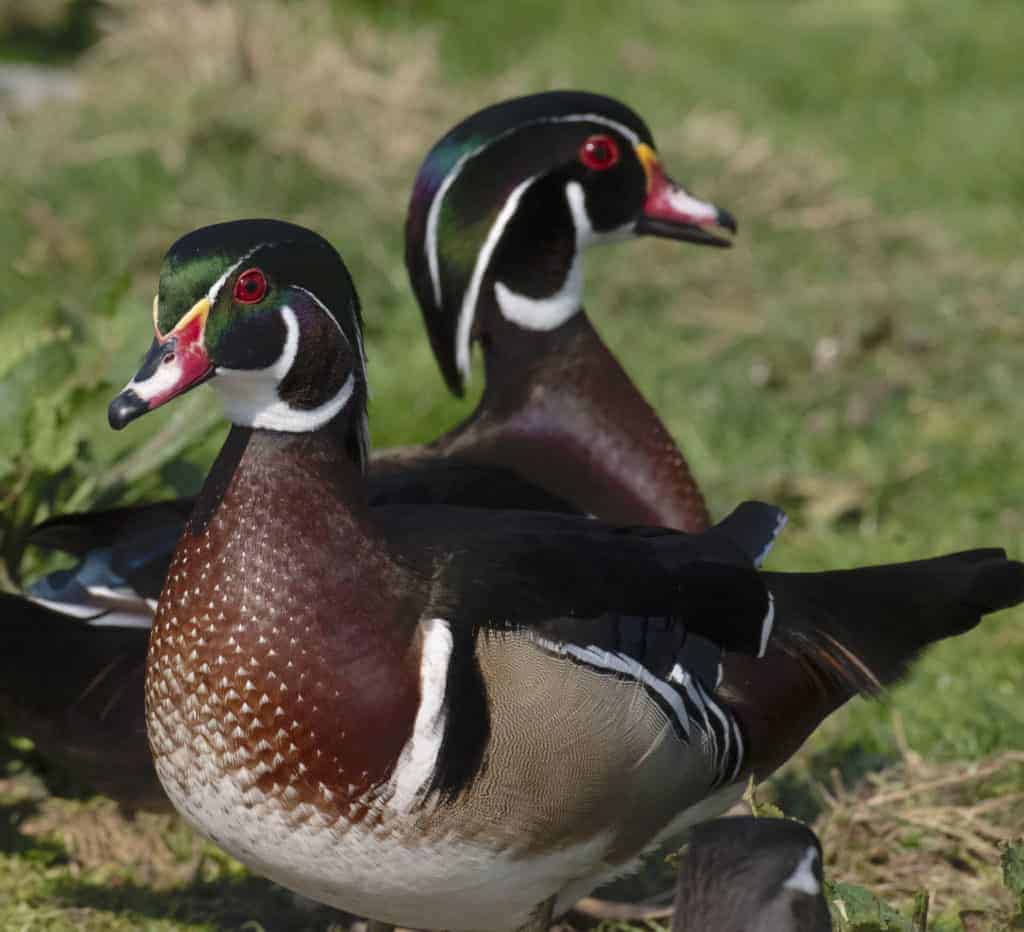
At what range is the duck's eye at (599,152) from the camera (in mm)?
3518

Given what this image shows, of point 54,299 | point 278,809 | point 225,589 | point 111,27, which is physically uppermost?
point 225,589

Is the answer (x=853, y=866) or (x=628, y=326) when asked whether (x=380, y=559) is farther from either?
(x=628, y=326)

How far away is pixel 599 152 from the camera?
139 inches

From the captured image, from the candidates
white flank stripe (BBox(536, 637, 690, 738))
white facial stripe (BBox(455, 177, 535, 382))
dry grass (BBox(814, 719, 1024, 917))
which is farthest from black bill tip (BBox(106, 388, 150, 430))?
dry grass (BBox(814, 719, 1024, 917))

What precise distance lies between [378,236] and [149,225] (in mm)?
782

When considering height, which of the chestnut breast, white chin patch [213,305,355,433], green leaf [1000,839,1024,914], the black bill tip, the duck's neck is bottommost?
the duck's neck

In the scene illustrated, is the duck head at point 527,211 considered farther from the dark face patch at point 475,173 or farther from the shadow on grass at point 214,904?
the shadow on grass at point 214,904

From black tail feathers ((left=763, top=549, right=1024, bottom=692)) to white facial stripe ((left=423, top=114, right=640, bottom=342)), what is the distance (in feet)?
3.14

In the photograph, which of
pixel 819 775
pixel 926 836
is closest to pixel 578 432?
pixel 819 775

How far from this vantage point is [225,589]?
95.9 inches

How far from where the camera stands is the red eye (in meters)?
2.37

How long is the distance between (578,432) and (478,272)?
35 cm

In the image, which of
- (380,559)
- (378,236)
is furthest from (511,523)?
(378,236)

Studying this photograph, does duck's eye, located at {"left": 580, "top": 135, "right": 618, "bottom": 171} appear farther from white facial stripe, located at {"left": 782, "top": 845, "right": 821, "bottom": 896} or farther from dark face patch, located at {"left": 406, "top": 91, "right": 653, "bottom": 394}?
white facial stripe, located at {"left": 782, "top": 845, "right": 821, "bottom": 896}
